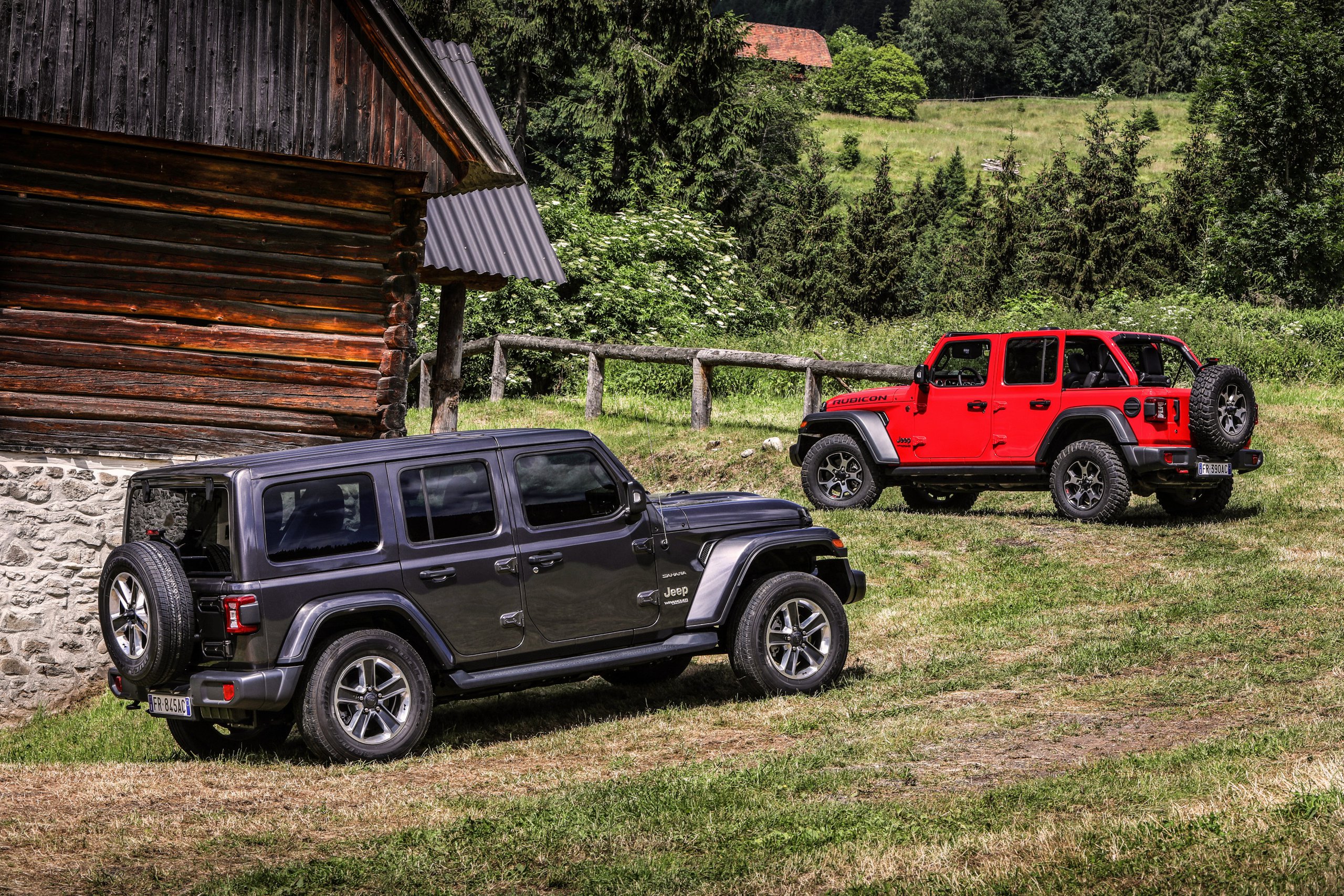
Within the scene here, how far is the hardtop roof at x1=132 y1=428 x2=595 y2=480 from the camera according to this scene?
23.8 feet

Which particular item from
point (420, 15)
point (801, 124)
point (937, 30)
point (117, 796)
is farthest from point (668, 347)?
point (937, 30)

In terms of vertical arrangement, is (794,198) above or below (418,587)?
above

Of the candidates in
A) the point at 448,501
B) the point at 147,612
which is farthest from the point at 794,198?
the point at 147,612

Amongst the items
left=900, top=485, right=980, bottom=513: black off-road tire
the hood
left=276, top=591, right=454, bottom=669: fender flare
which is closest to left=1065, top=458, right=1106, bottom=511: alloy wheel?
left=900, top=485, right=980, bottom=513: black off-road tire

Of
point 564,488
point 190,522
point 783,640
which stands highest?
point 564,488

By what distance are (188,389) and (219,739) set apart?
4.09 meters

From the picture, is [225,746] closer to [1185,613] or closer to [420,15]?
[1185,613]

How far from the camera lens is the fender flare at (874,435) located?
48.1ft

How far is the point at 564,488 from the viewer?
8078mm

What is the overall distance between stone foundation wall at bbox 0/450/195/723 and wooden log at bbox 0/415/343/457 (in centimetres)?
21

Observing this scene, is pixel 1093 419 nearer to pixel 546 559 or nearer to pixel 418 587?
pixel 546 559

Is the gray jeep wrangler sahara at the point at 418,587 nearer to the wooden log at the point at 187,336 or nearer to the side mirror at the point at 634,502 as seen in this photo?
the side mirror at the point at 634,502

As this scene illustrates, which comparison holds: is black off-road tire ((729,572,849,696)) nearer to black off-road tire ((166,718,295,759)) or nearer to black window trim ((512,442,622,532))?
black window trim ((512,442,622,532))

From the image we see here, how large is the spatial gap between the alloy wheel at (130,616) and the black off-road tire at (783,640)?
3.47 m
